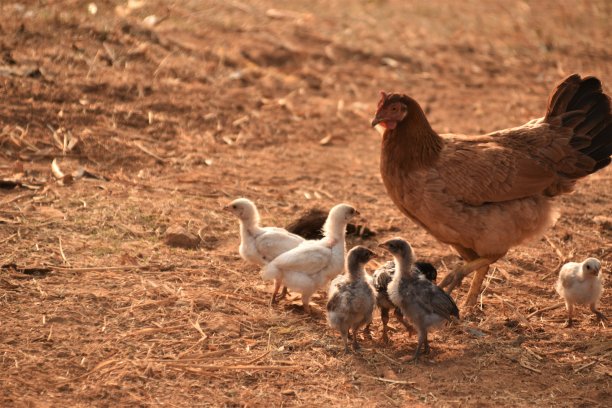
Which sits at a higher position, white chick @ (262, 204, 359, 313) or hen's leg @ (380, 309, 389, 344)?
white chick @ (262, 204, 359, 313)

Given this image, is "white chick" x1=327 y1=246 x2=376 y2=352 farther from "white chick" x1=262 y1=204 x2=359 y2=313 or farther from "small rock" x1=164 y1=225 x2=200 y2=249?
"small rock" x1=164 y1=225 x2=200 y2=249

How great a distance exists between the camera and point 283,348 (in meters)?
5.45

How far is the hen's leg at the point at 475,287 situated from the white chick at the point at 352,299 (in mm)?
1281

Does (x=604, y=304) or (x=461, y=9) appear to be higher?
(x=461, y=9)

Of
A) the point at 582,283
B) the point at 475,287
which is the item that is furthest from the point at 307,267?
the point at 582,283

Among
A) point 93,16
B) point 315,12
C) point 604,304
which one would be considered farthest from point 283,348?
point 315,12

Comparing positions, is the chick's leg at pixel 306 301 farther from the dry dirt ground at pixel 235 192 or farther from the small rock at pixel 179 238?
the small rock at pixel 179 238

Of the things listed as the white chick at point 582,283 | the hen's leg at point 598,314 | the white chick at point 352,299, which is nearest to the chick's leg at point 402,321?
the white chick at point 352,299

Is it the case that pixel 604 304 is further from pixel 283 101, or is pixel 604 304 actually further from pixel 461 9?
pixel 461 9

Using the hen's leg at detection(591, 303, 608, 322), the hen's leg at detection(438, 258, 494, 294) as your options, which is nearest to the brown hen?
the hen's leg at detection(438, 258, 494, 294)

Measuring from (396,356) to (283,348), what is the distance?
77cm

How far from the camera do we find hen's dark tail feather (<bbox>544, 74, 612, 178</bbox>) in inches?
267

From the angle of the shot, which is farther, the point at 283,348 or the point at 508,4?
the point at 508,4

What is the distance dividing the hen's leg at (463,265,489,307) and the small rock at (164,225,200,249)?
7.73ft
